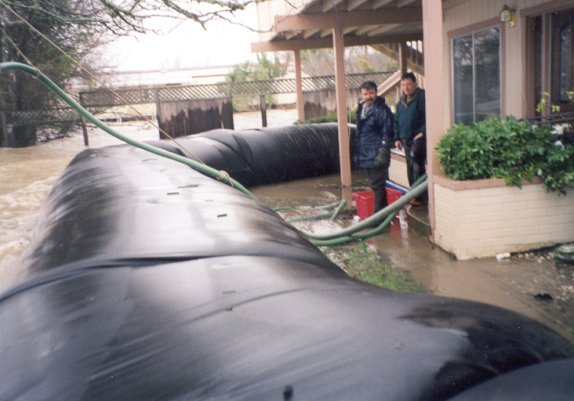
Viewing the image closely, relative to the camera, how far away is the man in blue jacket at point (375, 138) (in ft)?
23.6

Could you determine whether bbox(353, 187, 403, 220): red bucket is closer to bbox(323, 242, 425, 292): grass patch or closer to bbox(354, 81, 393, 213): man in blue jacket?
bbox(354, 81, 393, 213): man in blue jacket

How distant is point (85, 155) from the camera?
304 inches

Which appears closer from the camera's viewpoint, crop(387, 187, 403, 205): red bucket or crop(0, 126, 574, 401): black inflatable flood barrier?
crop(0, 126, 574, 401): black inflatable flood barrier

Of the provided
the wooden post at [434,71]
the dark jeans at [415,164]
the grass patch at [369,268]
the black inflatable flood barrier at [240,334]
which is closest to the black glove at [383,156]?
the dark jeans at [415,164]

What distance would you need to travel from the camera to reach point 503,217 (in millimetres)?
5742

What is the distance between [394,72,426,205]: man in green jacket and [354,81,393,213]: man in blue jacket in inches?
17.9

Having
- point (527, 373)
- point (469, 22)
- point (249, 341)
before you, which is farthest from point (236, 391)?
point (469, 22)

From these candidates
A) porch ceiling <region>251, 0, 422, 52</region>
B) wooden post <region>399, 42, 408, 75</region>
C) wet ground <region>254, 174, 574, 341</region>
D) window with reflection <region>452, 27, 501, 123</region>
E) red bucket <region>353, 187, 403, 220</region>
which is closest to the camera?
wet ground <region>254, 174, 574, 341</region>

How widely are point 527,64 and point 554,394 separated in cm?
712

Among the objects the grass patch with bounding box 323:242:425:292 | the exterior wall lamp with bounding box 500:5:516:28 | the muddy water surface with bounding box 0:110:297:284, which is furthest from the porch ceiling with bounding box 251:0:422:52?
the muddy water surface with bounding box 0:110:297:284

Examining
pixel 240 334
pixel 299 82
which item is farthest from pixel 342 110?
pixel 240 334

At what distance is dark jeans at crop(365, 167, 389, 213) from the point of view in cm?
740

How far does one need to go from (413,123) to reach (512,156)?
2.17 metres

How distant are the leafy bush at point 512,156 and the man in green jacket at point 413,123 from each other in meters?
1.86
